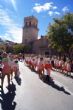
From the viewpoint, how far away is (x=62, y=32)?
165 ft

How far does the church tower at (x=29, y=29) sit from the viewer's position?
5472 inches

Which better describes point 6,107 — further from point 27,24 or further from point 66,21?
point 27,24

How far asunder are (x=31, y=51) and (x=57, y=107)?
131 meters

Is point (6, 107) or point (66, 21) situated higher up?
point (66, 21)

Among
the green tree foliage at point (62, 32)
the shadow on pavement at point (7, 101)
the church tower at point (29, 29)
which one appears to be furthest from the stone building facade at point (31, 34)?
the shadow on pavement at point (7, 101)

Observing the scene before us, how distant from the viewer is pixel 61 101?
38.7 ft

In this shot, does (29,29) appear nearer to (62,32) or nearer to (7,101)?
(62,32)

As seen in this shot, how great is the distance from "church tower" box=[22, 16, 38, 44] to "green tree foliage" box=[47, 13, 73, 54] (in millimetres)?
87480

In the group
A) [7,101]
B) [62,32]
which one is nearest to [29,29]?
[62,32]

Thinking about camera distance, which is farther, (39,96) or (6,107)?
(39,96)

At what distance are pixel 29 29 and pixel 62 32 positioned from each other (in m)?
89.3

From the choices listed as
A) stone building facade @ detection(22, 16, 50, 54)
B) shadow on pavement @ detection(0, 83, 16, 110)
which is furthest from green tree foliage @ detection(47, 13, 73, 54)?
stone building facade @ detection(22, 16, 50, 54)

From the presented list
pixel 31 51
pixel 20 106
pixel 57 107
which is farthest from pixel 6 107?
pixel 31 51

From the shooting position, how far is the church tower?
139000 mm
